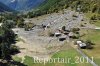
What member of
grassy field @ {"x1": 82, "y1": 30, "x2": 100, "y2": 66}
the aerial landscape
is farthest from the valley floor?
grassy field @ {"x1": 82, "y1": 30, "x2": 100, "y2": 66}

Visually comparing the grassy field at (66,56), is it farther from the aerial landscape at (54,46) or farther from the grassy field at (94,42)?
the grassy field at (94,42)

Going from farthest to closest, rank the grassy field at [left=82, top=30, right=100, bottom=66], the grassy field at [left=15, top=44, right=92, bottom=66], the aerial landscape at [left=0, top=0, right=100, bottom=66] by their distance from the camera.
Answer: the grassy field at [left=82, top=30, right=100, bottom=66], the aerial landscape at [left=0, top=0, right=100, bottom=66], the grassy field at [left=15, top=44, right=92, bottom=66]

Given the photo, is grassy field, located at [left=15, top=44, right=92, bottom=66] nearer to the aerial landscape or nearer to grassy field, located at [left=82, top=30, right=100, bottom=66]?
the aerial landscape

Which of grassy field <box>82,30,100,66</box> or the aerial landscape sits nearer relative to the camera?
the aerial landscape

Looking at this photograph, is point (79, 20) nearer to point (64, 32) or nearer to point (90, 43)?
point (64, 32)

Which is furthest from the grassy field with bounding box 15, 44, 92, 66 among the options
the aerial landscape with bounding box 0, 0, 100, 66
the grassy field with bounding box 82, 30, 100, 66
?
the grassy field with bounding box 82, 30, 100, 66

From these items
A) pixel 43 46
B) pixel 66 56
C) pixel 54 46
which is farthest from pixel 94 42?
pixel 66 56

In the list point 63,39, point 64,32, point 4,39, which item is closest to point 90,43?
point 63,39

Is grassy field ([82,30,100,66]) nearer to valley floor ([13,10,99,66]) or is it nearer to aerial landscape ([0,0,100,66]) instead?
aerial landscape ([0,0,100,66])

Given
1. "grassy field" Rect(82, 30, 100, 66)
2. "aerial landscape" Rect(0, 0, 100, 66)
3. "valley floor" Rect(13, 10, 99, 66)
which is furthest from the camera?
"valley floor" Rect(13, 10, 99, 66)
